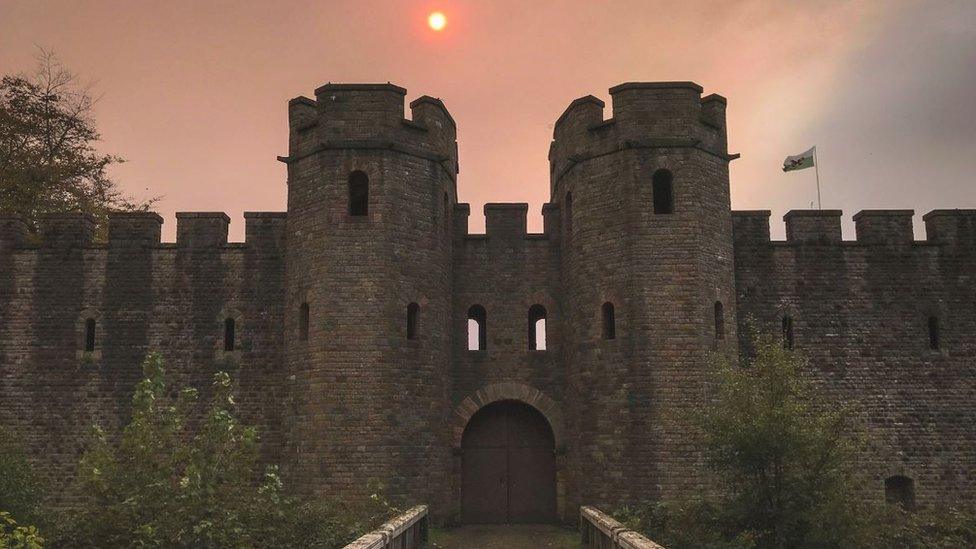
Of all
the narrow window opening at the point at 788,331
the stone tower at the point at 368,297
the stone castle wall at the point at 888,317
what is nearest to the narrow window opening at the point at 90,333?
the stone tower at the point at 368,297

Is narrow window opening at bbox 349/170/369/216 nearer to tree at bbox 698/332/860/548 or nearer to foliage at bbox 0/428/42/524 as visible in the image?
foliage at bbox 0/428/42/524

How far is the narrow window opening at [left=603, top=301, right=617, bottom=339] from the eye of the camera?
1752 centimetres

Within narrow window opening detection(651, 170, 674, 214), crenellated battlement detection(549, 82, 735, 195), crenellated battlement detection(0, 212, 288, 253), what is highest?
crenellated battlement detection(549, 82, 735, 195)

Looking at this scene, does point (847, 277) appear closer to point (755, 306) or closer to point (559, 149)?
point (755, 306)

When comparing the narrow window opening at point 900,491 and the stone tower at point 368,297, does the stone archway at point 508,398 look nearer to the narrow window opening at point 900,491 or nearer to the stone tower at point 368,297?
the stone tower at point 368,297

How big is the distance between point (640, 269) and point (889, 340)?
634 centimetres

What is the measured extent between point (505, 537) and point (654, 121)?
950 centimetres

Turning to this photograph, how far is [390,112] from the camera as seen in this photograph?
59.0 feet

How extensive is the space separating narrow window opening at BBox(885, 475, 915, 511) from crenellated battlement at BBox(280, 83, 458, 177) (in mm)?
12523

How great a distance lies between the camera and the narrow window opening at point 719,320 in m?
17.4

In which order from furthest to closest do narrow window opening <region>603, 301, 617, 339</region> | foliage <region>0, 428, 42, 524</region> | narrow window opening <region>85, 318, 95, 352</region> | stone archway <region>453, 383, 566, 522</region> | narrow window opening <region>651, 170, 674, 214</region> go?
narrow window opening <region>85, 318, 95, 352</region> < stone archway <region>453, 383, 566, 522</region> < narrow window opening <region>651, 170, 674, 214</region> < narrow window opening <region>603, 301, 617, 339</region> < foliage <region>0, 428, 42, 524</region>

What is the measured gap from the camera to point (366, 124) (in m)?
17.8

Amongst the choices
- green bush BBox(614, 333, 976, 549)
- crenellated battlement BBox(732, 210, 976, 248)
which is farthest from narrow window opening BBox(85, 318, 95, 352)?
crenellated battlement BBox(732, 210, 976, 248)

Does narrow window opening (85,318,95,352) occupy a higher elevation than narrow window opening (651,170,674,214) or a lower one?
lower
